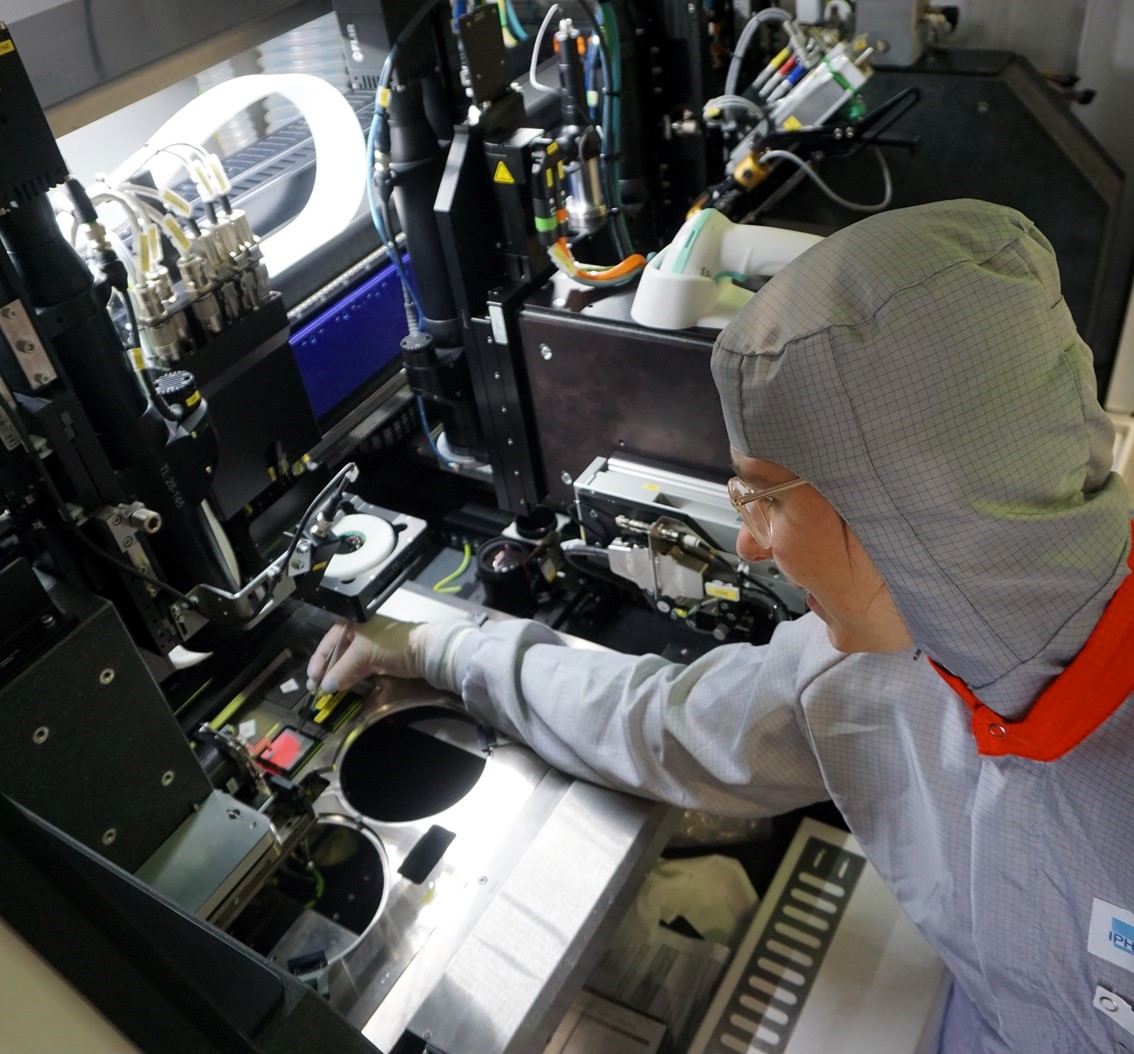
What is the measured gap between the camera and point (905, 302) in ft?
A: 2.59

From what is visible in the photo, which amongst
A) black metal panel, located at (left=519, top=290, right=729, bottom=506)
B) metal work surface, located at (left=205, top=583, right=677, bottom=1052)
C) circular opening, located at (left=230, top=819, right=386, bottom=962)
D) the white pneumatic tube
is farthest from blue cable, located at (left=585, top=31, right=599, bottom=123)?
circular opening, located at (left=230, top=819, right=386, bottom=962)

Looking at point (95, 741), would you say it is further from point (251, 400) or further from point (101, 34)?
point (101, 34)

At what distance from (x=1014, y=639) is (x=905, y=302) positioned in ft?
0.99

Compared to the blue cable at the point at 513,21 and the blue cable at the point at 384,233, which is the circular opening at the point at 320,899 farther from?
the blue cable at the point at 513,21

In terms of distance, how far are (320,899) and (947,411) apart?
102cm

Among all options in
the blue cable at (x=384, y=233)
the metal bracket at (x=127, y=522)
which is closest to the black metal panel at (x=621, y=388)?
the blue cable at (x=384, y=233)

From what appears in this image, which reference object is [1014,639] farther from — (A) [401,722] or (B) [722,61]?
(B) [722,61]

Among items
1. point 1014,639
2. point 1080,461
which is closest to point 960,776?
point 1014,639

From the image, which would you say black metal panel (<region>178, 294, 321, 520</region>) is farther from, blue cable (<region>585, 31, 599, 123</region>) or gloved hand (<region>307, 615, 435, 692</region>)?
blue cable (<region>585, 31, 599, 123</region>)

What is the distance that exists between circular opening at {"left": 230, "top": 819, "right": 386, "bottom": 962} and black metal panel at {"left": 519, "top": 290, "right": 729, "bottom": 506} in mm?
694

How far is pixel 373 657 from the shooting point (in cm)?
150

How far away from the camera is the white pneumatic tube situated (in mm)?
1732

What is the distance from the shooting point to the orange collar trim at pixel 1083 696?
881 millimetres

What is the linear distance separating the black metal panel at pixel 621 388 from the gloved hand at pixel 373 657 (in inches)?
16.1
